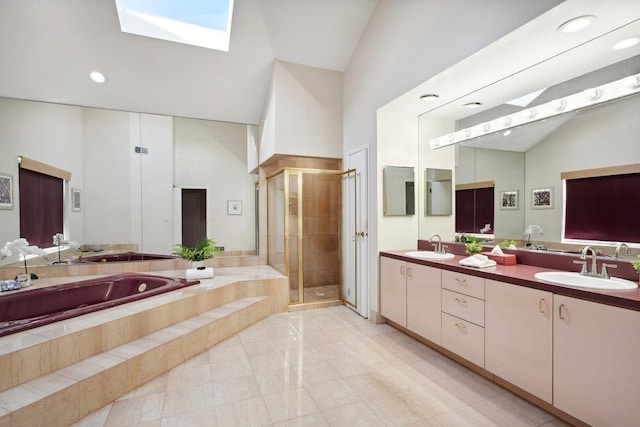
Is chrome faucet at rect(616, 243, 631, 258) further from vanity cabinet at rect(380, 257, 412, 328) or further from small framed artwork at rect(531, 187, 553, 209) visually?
vanity cabinet at rect(380, 257, 412, 328)

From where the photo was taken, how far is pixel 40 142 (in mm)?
3576

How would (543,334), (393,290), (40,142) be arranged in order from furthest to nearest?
(40,142), (393,290), (543,334)

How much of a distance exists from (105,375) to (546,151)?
3526mm

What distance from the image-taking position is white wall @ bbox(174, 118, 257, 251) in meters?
4.27

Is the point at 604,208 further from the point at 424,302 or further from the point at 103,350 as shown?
the point at 103,350

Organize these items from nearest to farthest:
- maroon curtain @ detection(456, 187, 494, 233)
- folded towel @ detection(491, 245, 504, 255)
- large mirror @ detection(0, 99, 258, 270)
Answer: folded towel @ detection(491, 245, 504, 255), maroon curtain @ detection(456, 187, 494, 233), large mirror @ detection(0, 99, 258, 270)

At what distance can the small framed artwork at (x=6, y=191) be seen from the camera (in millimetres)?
3285

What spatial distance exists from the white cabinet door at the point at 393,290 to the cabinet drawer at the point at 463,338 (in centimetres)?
54

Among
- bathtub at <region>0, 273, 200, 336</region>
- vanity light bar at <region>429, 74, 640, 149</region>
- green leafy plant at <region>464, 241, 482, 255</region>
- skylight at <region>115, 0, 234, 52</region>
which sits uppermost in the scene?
skylight at <region>115, 0, 234, 52</region>

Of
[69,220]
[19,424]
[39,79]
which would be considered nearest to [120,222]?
[69,220]

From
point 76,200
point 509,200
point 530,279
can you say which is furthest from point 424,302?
point 76,200

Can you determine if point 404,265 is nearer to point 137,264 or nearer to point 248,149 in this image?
point 248,149

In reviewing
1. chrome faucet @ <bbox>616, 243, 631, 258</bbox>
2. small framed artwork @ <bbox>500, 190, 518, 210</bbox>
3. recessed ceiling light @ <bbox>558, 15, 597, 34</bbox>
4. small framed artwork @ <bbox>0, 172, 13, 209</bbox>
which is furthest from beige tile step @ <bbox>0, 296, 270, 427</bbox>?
recessed ceiling light @ <bbox>558, 15, 597, 34</bbox>

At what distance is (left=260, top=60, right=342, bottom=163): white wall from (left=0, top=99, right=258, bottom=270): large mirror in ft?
2.70
